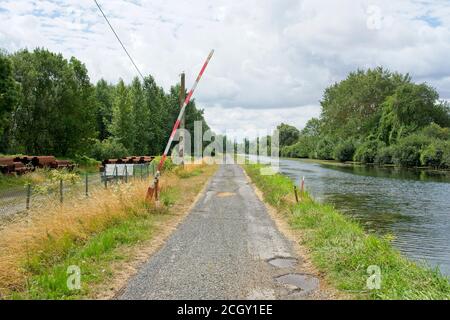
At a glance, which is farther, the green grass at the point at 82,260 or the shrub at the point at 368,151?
the shrub at the point at 368,151

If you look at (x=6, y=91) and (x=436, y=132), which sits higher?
(x=6, y=91)

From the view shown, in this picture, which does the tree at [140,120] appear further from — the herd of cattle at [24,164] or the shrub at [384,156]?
the shrub at [384,156]

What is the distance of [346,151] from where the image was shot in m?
82.2

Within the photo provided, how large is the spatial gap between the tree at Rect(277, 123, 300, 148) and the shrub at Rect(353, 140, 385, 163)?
267 ft

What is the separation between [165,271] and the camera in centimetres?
738

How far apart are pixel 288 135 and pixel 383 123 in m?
83.2

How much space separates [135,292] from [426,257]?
318 inches

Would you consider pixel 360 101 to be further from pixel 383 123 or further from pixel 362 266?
pixel 362 266

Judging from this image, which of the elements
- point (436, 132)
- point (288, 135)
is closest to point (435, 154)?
point (436, 132)

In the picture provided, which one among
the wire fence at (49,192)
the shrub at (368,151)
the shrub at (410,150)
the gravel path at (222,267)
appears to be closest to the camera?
the gravel path at (222,267)

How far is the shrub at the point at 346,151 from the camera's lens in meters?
81.8

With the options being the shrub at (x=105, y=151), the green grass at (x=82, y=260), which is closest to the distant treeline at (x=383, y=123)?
the shrub at (x=105, y=151)

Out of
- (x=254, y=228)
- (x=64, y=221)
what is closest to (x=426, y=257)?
(x=254, y=228)
